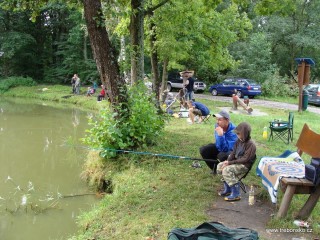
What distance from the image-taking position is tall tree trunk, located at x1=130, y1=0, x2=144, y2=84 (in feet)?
32.8

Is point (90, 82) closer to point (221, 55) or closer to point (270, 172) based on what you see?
point (221, 55)

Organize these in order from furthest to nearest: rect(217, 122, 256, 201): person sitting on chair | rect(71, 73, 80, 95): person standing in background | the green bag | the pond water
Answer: rect(71, 73, 80, 95): person standing in background → the pond water → rect(217, 122, 256, 201): person sitting on chair → the green bag

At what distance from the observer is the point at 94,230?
17.4 ft

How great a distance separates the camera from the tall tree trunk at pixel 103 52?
7492 millimetres

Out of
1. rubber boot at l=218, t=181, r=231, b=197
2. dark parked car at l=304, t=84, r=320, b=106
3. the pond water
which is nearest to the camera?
rubber boot at l=218, t=181, r=231, b=197

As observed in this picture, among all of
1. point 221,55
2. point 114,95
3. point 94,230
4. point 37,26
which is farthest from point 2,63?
point 94,230

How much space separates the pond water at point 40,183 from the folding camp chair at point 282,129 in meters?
5.25

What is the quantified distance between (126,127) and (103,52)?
167cm

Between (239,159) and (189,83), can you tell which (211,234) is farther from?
(189,83)

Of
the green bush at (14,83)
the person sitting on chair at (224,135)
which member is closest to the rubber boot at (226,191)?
the person sitting on chair at (224,135)

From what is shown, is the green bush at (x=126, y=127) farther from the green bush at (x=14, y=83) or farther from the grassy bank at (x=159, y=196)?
the green bush at (x=14, y=83)

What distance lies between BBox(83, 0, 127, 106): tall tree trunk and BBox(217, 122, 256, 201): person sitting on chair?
3.24 metres

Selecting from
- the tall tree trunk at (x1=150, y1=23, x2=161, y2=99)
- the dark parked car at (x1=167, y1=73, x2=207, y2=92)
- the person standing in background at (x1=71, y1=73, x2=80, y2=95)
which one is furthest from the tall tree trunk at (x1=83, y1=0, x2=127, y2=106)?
the dark parked car at (x1=167, y1=73, x2=207, y2=92)

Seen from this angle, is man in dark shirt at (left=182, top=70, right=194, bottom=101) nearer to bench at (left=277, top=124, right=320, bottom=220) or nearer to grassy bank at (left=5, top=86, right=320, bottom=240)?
grassy bank at (left=5, top=86, right=320, bottom=240)
